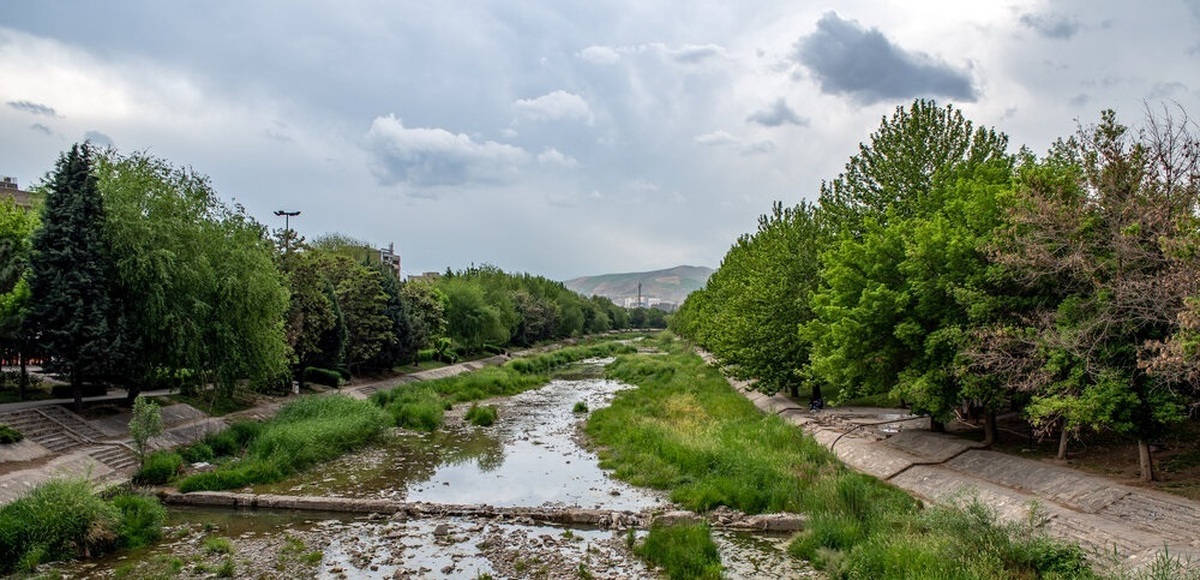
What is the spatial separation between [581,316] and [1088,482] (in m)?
115

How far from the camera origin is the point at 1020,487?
64.0ft

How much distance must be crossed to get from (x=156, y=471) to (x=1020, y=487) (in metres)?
26.6

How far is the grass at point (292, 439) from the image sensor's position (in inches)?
942

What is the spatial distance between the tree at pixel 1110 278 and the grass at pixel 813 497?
4172 mm

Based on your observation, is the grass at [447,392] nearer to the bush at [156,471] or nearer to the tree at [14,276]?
the bush at [156,471]

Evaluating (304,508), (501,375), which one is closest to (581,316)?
(501,375)

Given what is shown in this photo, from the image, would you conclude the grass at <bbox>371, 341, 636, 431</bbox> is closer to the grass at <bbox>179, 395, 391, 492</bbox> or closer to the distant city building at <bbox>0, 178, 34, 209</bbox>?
the grass at <bbox>179, 395, 391, 492</bbox>

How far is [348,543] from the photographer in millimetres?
18031

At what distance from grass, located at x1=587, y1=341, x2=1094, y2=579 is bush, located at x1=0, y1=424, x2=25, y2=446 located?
20008 mm

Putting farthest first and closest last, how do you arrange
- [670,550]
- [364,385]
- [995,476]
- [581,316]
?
1. [581,316]
2. [364,385]
3. [995,476]
4. [670,550]

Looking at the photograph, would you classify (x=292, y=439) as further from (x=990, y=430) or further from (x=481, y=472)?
(x=990, y=430)

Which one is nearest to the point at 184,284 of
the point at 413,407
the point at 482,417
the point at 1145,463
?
the point at 413,407

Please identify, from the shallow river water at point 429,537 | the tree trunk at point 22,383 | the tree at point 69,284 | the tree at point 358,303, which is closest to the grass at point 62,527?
the shallow river water at point 429,537

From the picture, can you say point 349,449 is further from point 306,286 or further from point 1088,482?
point 1088,482
